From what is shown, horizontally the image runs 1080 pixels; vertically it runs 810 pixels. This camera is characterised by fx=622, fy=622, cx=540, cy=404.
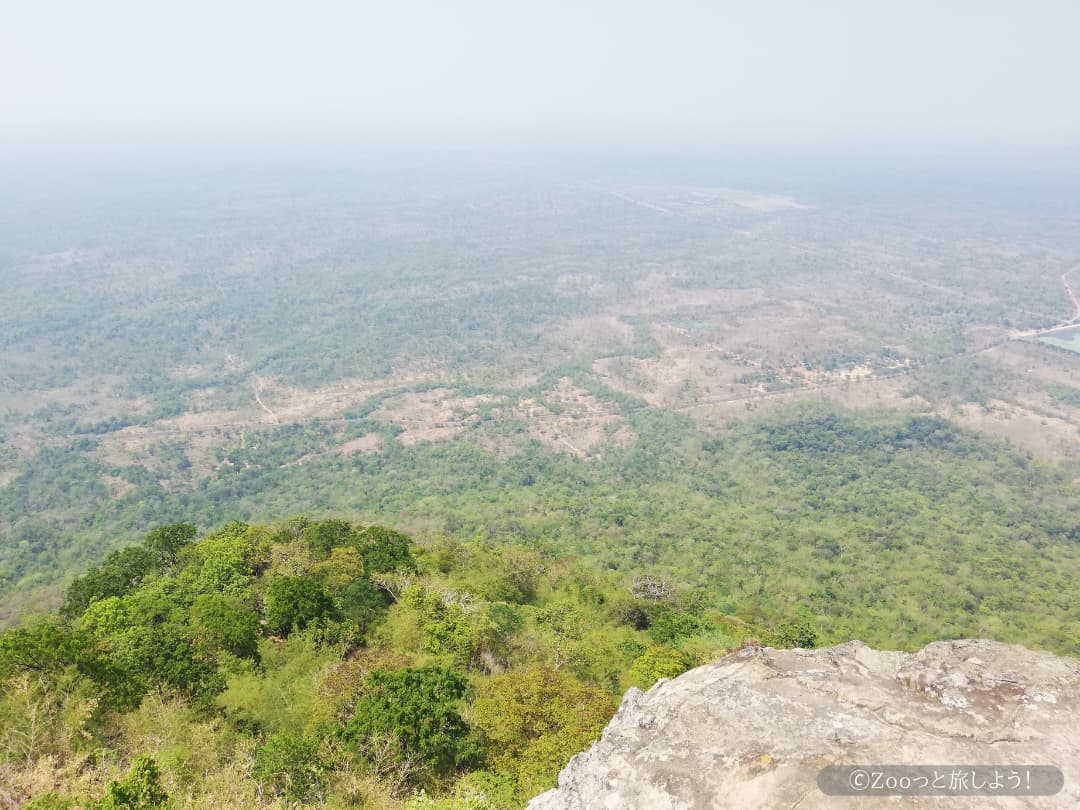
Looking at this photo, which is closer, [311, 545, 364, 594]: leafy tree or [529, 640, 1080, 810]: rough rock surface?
[529, 640, 1080, 810]: rough rock surface

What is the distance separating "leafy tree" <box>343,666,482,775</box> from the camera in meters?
17.0

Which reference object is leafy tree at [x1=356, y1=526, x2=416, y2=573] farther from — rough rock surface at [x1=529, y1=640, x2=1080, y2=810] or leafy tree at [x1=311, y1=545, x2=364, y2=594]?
Answer: rough rock surface at [x1=529, y1=640, x2=1080, y2=810]

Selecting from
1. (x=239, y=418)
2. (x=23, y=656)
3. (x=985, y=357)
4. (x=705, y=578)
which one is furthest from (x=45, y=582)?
(x=985, y=357)

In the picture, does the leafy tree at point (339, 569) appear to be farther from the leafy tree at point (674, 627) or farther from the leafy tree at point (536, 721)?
the leafy tree at point (674, 627)

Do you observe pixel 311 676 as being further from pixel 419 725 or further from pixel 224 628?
pixel 419 725

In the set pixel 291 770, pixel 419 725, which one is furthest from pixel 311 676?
pixel 291 770

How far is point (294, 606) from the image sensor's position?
25.5 m

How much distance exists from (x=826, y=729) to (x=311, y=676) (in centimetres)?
1842

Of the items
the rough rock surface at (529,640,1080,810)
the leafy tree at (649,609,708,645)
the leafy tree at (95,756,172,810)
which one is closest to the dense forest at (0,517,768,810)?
the leafy tree at (95,756,172,810)

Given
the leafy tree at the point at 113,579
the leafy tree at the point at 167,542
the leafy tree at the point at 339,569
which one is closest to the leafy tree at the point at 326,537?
the leafy tree at the point at 339,569

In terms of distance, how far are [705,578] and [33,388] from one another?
105m

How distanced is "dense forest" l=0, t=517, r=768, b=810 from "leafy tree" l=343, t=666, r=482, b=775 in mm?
54

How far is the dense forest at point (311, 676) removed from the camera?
1481cm

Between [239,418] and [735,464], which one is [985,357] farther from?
[239,418]
